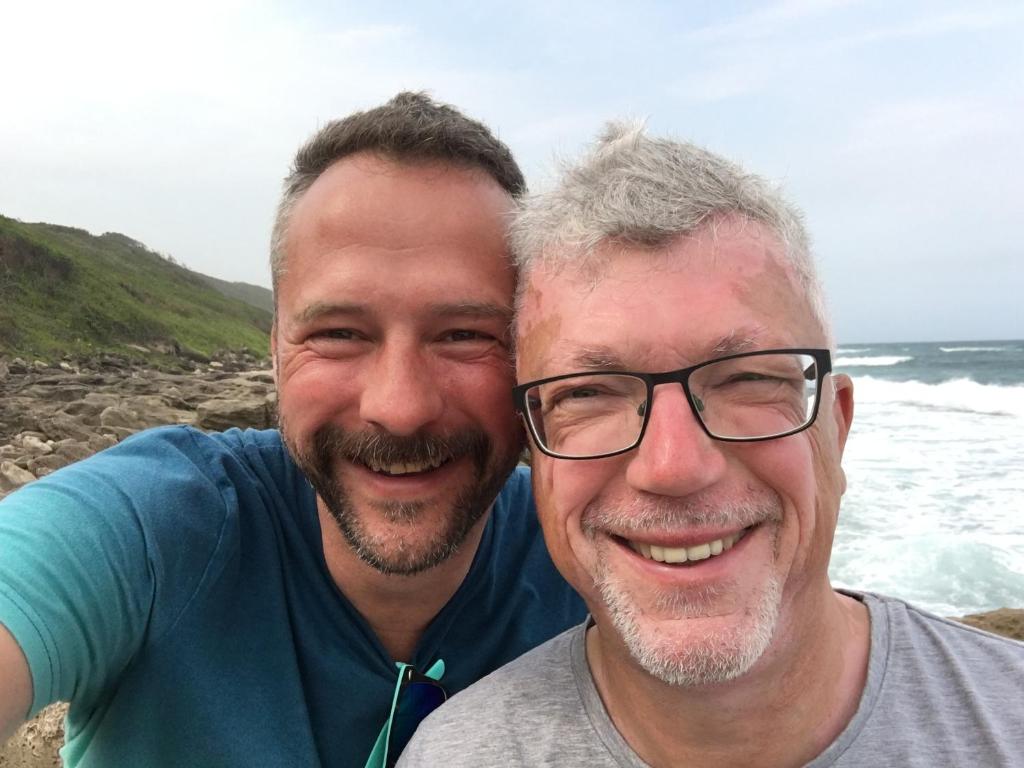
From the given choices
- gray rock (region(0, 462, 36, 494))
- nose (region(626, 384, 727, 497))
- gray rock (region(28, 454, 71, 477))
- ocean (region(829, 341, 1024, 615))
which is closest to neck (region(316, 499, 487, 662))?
nose (region(626, 384, 727, 497))

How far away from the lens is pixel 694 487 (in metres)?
1.62

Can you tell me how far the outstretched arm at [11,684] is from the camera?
1.52 metres

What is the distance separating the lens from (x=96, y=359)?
27094mm

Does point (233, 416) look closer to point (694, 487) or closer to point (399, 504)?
point (399, 504)

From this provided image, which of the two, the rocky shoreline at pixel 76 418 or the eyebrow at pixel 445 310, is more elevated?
the eyebrow at pixel 445 310

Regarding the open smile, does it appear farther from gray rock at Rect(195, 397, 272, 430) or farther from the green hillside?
the green hillside

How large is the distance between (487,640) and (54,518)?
1.34m

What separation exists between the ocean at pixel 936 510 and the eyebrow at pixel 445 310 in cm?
95

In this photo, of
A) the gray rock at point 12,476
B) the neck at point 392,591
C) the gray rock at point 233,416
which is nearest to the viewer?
the neck at point 392,591

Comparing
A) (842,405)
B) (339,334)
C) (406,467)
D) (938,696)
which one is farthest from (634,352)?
(938,696)

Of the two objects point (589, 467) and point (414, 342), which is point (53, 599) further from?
point (589, 467)

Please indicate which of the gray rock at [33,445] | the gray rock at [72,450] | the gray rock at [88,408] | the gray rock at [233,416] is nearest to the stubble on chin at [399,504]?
the gray rock at [72,450]

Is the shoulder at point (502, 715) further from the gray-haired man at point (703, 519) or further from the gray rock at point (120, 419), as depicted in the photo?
the gray rock at point (120, 419)

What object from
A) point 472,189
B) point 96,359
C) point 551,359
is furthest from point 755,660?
point 96,359
